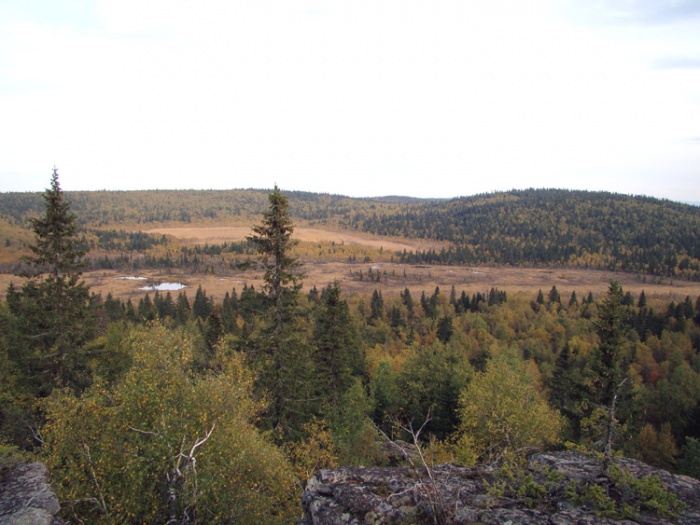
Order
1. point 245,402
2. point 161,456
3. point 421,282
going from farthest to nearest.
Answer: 1. point 421,282
2. point 245,402
3. point 161,456

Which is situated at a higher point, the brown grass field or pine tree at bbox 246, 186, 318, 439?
pine tree at bbox 246, 186, 318, 439

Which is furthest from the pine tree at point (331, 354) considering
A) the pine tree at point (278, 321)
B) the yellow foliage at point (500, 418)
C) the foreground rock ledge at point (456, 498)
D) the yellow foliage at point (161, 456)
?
the foreground rock ledge at point (456, 498)

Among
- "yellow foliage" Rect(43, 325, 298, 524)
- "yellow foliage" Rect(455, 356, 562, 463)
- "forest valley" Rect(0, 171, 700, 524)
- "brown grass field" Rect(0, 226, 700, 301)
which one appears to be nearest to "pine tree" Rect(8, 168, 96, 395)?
"forest valley" Rect(0, 171, 700, 524)

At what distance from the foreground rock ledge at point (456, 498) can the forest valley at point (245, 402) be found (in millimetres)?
1209

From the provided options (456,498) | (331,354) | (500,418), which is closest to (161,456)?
(456,498)

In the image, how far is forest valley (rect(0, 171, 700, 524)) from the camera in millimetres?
10500

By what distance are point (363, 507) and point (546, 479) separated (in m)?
4.54

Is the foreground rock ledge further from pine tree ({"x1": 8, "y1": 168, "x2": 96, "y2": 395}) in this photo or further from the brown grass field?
the brown grass field

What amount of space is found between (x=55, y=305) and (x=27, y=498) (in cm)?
1564

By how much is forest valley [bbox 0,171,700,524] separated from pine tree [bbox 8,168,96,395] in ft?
0.26

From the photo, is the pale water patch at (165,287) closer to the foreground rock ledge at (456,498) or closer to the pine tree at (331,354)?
the pine tree at (331,354)

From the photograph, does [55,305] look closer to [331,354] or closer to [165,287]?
[331,354]

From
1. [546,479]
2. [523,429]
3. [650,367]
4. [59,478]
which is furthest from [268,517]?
[650,367]

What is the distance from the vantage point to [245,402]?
14.3m
